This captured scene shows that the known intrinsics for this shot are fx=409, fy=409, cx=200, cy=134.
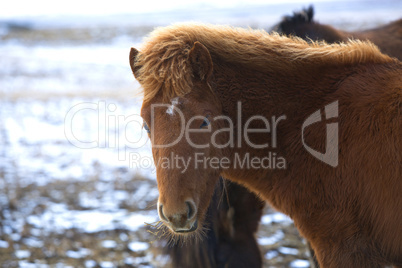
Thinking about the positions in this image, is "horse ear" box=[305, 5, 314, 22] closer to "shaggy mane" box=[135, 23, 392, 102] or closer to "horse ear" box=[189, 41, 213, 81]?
"shaggy mane" box=[135, 23, 392, 102]

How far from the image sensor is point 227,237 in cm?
A: 343

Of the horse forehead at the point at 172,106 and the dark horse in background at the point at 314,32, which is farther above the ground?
the dark horse in background at the point at 314,32

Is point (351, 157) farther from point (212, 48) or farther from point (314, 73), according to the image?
point (212, 48)

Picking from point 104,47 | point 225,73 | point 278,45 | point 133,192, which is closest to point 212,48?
point 225,73

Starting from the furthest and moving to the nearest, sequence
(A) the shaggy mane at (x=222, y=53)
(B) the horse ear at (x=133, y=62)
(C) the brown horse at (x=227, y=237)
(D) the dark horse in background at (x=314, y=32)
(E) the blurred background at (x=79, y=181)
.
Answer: (E) the blurred background at (x=79, y=181) < (D) the dark horse in background at (x=314, y=32) < (C) the brown horse at (x=227, y=237) < (B) the horse ear at (x=133, y=62) < (A) the shaggy mane at (x=222, y=53)

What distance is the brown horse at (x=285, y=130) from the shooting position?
7.12 ft

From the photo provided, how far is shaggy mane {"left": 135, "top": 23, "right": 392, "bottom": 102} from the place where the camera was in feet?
7.18

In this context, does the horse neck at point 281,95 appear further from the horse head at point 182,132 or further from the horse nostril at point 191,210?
the horse nostril at point 191,210

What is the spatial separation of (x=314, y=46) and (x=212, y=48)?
67cm

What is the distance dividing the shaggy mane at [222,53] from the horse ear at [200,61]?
4cm

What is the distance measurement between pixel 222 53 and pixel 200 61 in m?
0.24

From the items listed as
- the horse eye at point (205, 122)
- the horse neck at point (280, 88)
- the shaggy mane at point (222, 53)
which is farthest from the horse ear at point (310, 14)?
the horse eye at point (205, 122)

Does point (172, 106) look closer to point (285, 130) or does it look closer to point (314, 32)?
point (285, 130)

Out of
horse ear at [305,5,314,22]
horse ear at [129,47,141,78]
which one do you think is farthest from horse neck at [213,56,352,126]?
horse ear at [305,5,314,22]
